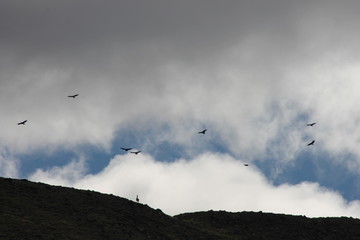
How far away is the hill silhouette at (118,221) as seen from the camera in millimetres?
48156

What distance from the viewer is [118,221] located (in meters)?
55.1

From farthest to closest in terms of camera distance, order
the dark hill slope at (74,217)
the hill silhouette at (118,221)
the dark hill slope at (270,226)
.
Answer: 1. the dark hill slope at (270,226)
2. the hill silhouette at (118,221)
3. the dark hill slope at (74,217)

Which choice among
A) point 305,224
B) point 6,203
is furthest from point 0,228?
point 305,224

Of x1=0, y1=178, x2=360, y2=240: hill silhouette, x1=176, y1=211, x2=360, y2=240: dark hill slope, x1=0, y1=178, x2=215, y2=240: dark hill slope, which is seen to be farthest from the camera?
x1=176, y1=211, x2=360, y2=240: dark hill slope

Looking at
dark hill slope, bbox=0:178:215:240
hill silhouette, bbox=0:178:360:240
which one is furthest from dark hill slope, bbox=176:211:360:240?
dark hill slope, bbox=0:178:215:240

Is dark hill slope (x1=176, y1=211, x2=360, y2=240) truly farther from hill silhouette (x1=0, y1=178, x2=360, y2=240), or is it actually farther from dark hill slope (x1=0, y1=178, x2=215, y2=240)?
dark hill slope (x1=0, y1=178, x2=215, y2=240)

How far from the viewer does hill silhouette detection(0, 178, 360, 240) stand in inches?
1896

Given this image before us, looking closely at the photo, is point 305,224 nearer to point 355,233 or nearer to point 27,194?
point 355,233

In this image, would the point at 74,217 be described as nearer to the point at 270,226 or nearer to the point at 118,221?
the point at 118,221

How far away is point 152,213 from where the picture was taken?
6128 centimetres

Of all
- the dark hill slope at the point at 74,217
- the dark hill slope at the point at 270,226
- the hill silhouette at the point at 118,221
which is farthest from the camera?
the dark hill slope at the point at 270,226

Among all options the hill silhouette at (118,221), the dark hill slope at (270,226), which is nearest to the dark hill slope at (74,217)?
the hill silhouette at (118,221)

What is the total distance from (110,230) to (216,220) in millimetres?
20294

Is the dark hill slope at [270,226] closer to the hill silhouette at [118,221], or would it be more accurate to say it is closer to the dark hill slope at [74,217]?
the hill silhouette at [118,221]
